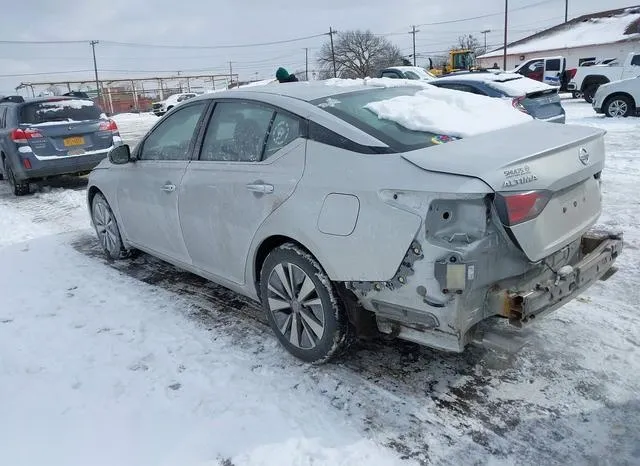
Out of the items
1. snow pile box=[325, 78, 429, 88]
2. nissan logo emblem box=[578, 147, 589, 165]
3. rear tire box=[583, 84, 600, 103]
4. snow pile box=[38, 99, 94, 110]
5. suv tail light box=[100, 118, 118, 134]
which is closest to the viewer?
nissan logo emblem box=[578, 147, 589, 165]

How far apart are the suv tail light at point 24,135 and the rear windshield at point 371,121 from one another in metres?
7.26

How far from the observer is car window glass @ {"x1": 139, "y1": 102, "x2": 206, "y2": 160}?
4.02m

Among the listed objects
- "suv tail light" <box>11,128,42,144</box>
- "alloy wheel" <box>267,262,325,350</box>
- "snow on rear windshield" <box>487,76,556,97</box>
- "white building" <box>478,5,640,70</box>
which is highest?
"white building" <box>478,5,640,70</box>

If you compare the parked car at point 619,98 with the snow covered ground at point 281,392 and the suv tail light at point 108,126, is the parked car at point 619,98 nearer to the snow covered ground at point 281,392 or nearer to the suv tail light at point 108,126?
the snow covered ground at point 281,392

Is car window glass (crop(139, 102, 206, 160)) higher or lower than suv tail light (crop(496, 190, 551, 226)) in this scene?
higher

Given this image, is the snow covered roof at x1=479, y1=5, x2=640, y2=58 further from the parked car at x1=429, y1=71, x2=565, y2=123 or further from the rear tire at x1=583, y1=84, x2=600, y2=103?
the parked car at x1=429, y1=71, x2=565, y2=123

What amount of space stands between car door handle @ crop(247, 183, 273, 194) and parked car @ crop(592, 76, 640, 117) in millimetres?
13654

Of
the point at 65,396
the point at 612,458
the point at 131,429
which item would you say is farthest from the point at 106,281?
the point at 612,458

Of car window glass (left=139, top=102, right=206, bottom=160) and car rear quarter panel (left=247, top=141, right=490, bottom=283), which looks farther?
car window glass (left=139, top=102, right=206, bottom=160)

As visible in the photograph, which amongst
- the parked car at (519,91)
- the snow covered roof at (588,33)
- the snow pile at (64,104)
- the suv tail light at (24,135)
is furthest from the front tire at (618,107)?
the snow covered roof at (588,33)

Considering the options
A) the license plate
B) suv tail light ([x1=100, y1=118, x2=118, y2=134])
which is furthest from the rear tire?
the license plate

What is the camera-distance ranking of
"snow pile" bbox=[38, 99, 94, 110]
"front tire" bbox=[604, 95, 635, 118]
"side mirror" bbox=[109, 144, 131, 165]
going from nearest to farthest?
"side mirror" bbox=[109, 144, 131, 165], "snow pile" bbox=[38, 99, 94, 110], "front tire" bbox=[604, 95, 635, 118]

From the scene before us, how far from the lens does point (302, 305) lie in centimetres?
314

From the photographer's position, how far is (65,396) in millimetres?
3059
